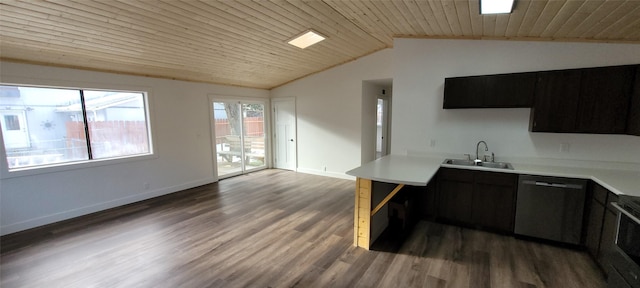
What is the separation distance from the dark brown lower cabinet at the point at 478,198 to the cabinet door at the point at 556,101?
75cm

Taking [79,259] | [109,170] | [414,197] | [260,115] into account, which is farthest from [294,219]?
[260,115]

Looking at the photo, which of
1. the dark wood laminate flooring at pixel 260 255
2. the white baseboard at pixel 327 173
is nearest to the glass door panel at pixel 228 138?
the white baseboard at pixel 327 173

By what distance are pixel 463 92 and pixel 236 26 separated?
3.04 metres

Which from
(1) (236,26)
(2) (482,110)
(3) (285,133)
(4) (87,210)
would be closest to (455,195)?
(2) (482,110)

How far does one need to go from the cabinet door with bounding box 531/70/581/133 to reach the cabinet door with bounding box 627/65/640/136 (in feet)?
1.34

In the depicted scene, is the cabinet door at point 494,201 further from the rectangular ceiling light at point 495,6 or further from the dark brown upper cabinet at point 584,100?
the rectangular ceiling light at point 495,6

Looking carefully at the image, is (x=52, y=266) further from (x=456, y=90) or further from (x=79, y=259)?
(x=456, y=90)

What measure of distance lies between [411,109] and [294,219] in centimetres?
241

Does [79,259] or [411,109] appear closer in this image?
[79,259]

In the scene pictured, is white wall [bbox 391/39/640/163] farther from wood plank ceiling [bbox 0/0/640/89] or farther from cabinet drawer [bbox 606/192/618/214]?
cabinet drawer [bbox 606/192/618/214]

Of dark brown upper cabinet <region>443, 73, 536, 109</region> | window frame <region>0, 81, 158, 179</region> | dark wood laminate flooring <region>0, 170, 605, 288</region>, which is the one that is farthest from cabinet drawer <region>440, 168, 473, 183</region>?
window frame <region>0, 81, 158, 179</region>

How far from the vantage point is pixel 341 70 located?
5715 millimetres

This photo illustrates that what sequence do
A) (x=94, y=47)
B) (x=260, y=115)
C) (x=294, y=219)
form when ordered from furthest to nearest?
(x=260, y=115)
(x=294, y=219)
(x=94, y=47)

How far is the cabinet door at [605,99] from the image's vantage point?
2674mm
